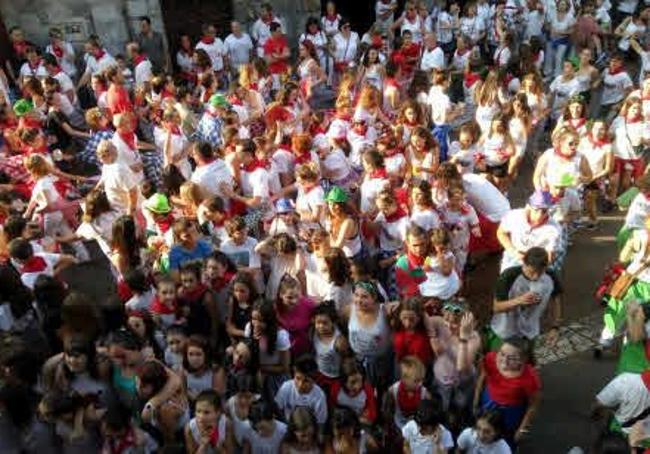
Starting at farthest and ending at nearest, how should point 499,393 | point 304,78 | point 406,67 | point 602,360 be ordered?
point 406,67 → point 304,78 → point 602,360 → point 499,393

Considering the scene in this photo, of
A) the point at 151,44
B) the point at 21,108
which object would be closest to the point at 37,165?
the point at 21,108

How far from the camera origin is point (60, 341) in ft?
17.4

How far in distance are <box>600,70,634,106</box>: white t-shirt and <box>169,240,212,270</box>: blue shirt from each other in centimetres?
622

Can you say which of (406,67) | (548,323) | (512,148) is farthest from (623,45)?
(548,323)

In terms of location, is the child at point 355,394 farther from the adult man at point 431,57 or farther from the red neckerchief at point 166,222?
the adult man at point 431,57

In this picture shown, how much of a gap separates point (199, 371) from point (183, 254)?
1.27m

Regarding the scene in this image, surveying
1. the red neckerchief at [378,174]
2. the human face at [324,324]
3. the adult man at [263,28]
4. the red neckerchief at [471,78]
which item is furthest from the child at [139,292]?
the adult man at [263,28]

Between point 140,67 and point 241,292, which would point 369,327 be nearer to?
point 241,292

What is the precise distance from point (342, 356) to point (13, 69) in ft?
Answer: 30.4

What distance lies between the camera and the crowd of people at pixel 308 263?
452 cm

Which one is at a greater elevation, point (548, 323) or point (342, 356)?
point (342, 356)

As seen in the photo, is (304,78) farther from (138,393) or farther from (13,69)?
(138,393)

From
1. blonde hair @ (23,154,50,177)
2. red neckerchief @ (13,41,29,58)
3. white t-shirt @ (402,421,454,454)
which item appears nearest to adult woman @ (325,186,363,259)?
white t-shirt @ (402,421,454,454)

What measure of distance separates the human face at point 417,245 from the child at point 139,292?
1.96m
